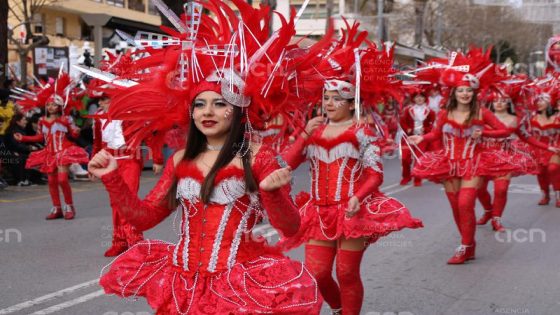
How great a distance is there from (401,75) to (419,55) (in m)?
23.4

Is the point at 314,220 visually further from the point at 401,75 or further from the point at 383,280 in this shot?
the point at 383,280

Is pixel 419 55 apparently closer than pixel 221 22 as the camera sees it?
No

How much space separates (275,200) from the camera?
3.67 meters

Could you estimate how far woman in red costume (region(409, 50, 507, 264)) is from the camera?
848 centimetres

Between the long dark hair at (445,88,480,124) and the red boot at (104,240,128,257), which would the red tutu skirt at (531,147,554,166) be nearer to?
the long dark hair at (445,88,480,124)

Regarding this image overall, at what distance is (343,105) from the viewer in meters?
6.00

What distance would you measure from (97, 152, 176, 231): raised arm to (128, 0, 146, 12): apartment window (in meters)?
48.9

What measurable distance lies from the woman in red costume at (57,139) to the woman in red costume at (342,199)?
587cm

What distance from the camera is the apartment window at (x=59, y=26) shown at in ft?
145

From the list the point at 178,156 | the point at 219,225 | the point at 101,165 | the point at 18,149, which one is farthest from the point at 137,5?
the point at 101,165

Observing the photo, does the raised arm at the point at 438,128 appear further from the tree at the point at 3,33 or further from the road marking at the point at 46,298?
the tree at the point at 3,33

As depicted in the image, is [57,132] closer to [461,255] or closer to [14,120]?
[14,120]

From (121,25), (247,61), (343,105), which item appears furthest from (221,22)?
(121,25)

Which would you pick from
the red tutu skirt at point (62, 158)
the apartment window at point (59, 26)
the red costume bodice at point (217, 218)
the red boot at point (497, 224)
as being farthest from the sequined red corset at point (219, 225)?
the apartment window at point (59, 26)
